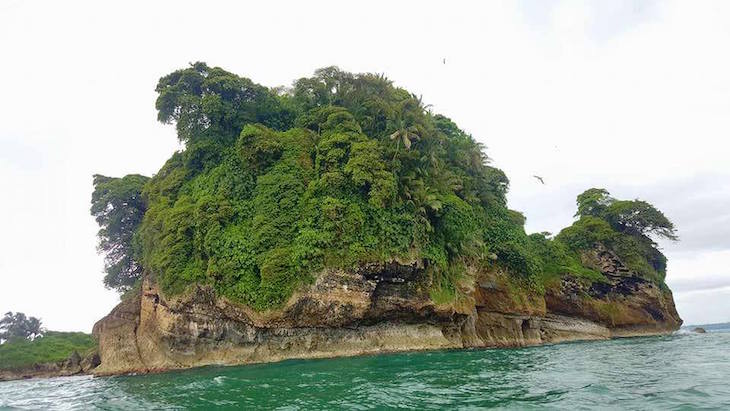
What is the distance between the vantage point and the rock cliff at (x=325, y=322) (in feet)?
81.6

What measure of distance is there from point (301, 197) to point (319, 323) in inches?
317

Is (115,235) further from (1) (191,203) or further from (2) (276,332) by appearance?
(2) (276,332)

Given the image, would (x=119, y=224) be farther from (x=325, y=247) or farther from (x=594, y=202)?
(x=594, y=202)

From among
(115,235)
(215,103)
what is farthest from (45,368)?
(215,103)

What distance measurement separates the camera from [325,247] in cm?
2569

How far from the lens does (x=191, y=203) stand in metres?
30.9

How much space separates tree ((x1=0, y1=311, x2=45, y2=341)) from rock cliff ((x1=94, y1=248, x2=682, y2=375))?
42869 mm

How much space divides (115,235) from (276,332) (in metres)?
21.9

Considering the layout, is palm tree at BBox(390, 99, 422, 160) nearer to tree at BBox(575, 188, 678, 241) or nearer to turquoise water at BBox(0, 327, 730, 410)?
turquoise water at BBox(0, 327, 730, 410)

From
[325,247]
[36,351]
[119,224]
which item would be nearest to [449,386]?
[325,247]

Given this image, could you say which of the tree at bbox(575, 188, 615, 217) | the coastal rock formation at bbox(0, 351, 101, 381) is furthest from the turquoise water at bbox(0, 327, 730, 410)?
the tree at bbox(575, 188, 615, 217)

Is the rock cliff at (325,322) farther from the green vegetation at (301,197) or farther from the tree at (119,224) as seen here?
the tree at (119,224)

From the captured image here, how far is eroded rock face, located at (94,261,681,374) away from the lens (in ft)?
81.6

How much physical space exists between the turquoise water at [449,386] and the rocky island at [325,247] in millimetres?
4817
